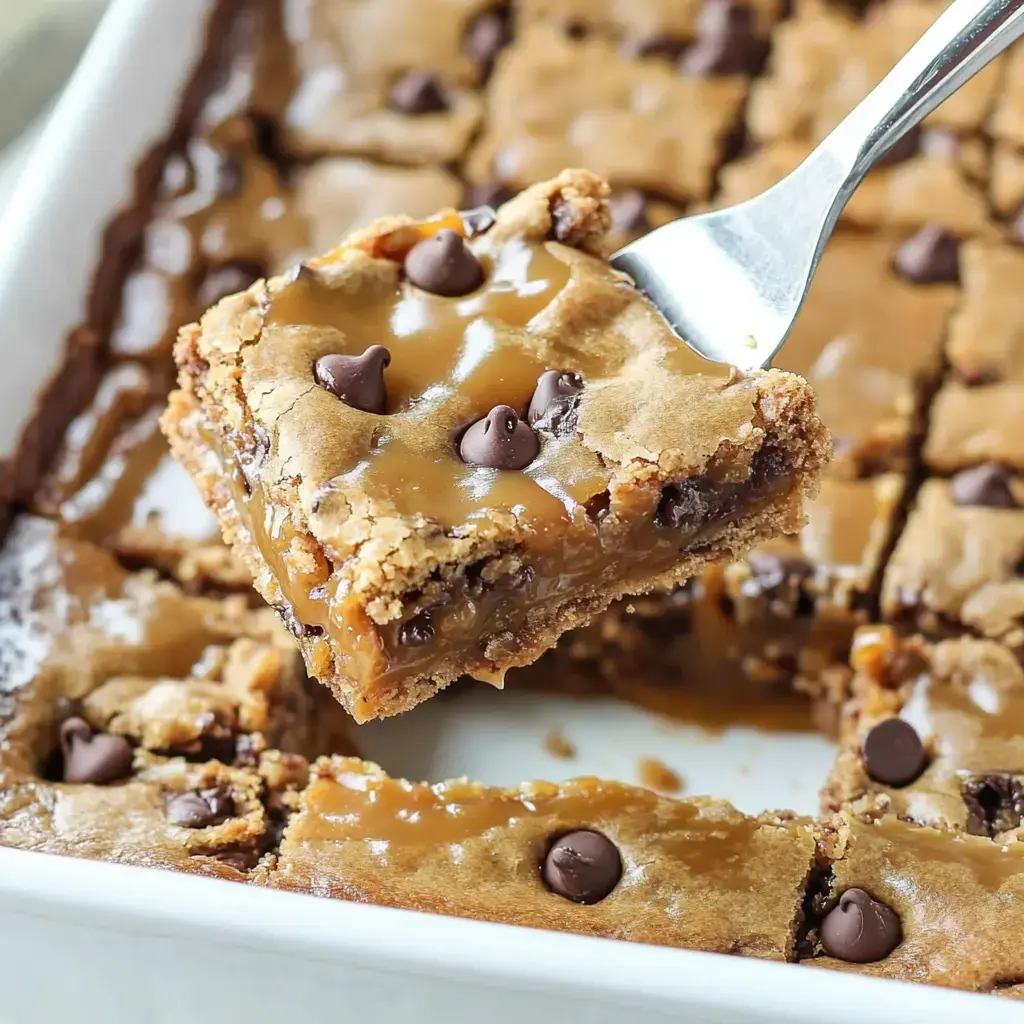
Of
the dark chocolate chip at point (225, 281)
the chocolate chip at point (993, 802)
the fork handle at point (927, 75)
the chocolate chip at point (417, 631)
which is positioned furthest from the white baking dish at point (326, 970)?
the dark chocolate chip at point (225, 281)

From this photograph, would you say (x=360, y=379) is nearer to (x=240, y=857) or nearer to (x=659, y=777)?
(x=240, y=857)

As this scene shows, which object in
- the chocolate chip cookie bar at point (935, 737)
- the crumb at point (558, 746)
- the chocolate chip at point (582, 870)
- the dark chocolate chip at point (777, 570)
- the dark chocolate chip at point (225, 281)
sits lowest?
the crumb at point (558, 746)

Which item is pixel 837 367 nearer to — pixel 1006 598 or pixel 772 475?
pixel 1006 598

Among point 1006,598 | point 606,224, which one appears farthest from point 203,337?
point 1006,598

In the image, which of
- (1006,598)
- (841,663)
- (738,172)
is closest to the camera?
(1006,598)

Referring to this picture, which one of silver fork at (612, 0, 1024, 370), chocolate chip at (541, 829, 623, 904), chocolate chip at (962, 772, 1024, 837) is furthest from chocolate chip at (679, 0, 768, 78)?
chocolate chip at (541, 829, 623, 904)

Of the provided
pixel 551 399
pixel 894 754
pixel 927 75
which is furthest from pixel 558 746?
pixel 927 75

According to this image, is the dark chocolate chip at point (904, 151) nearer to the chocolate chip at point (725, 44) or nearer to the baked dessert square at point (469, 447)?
the chocolate chip at point (725, 44)
